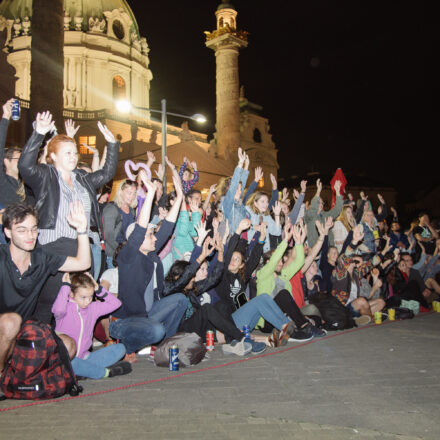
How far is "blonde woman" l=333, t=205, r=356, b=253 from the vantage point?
972cm

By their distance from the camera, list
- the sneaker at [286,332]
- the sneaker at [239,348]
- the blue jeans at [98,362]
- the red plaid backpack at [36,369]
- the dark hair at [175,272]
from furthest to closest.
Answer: the sneaker at [286,332], the dark hair at [175,272], the sneaker at [239,348], the blue jeans at [98,362], the red plaid backpack at [36,369]

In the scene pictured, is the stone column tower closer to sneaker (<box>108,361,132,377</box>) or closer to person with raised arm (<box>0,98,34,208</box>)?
person with raised arm (<box>0,98,34,208</box>)

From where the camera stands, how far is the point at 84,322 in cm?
486

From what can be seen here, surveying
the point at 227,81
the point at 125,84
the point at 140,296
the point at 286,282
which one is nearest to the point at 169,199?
the point at 286,282

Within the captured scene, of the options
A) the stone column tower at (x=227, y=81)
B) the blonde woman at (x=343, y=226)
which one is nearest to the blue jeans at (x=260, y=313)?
the blonde woman at (x=343, y=226)

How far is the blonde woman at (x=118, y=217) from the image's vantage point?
6664 millimetres

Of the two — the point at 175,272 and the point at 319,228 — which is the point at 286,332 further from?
the point at 319,228

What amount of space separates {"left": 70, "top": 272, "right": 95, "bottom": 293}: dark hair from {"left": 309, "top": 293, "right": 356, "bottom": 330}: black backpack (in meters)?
4.22

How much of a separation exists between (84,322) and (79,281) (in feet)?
1.53

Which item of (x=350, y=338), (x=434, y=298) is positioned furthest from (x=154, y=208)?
(x=434, y=298)

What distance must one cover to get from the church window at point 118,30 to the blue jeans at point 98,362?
59590 mm

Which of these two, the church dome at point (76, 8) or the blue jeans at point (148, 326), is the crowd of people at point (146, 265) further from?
the church dome at point (76, 8)

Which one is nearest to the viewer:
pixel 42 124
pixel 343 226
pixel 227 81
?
pixel 42 124

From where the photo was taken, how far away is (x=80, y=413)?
366 centimetres
